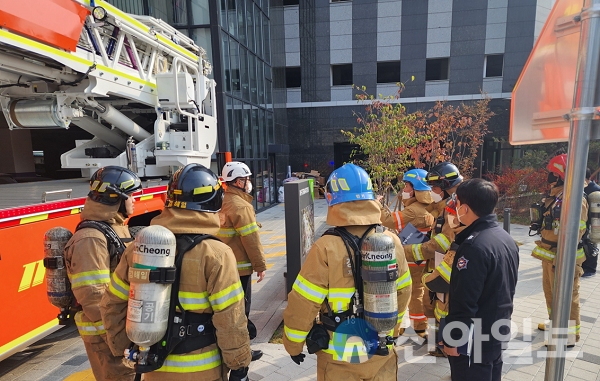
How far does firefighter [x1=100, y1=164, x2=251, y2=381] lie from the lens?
6.27 feet

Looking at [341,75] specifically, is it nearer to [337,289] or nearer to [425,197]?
[425,197]

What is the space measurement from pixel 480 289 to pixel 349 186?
1025 millimetres

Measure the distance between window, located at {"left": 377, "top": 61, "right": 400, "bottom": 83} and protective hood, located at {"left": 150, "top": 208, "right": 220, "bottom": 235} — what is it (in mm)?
18224

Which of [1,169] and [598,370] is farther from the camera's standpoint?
[1,169]

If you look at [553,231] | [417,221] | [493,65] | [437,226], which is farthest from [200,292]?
[493,65]

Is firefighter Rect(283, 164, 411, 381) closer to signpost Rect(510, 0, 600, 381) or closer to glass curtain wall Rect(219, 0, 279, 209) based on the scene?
signpost Rect(510, 0, 600, 381)

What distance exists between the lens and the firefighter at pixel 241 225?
3.74 m

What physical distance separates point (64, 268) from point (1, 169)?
9679 millimetres

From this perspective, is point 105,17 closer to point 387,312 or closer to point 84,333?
point 84,333

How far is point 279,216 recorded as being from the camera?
511 inches

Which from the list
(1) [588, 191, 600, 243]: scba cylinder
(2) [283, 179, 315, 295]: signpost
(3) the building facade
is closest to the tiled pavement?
(2) [283, 179, 315, 295]: signpost

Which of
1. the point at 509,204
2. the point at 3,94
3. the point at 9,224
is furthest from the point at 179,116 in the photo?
the point at 509,204

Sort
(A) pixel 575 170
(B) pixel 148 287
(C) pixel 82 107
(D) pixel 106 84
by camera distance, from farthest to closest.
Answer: (C) pixel 82 107 → (D) pixel 106 84 → (B) pixel 148 287 → (A) pixel 575 170

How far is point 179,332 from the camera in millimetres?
1913
